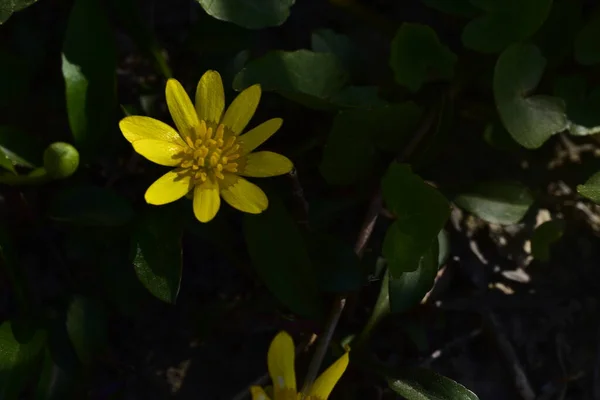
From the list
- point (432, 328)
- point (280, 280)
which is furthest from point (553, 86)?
point (280, 280)

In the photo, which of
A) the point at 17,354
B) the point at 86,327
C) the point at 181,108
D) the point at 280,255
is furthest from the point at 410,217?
the point at 17,354

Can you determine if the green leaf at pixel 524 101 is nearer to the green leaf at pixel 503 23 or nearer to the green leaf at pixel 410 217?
the green leaf at pixel 503 23

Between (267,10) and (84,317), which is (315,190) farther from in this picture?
(84,317)

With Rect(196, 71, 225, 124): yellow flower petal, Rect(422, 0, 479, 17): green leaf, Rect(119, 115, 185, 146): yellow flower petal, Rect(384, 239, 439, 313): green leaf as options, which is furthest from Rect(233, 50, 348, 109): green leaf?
Rect(384, 239, 439, 313): green leaf

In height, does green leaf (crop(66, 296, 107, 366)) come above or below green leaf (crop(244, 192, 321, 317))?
below

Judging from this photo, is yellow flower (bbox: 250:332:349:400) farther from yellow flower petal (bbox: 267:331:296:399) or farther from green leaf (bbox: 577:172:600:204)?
green leaf (bbox: 577:172:600:204)

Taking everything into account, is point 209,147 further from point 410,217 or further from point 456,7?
point 456,7

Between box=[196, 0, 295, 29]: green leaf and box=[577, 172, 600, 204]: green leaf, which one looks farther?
box=[196, 0, 295, 29]: green leaf
